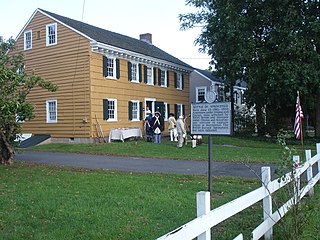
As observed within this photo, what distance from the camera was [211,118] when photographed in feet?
25.3

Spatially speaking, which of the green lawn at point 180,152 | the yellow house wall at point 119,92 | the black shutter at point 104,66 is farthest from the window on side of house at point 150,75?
the green lawn at point 180,152

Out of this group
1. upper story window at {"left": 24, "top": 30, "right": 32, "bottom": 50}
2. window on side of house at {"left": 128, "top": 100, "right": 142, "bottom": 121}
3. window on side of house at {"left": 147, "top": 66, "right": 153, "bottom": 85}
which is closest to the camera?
window on side of house at {"left": 128, "top": 100, "right": 142, "bottom": 121}

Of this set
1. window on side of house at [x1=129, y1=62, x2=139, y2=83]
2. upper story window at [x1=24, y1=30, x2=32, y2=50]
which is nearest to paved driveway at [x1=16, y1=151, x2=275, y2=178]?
window on side of house at [x1=129, y1=62, x2=139, y2=83]

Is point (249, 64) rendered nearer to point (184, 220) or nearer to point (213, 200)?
point (213, 200)

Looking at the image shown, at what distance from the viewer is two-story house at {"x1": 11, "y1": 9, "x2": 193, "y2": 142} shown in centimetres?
2328

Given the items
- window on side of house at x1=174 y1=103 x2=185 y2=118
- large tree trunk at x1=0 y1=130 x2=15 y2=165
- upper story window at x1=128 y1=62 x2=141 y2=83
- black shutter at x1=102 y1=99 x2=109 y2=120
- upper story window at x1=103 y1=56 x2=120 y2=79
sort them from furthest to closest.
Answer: window on side of house at x1=174 y1=103 x2=185 y2=118 < upper story window at x1=128 y1=62 x2=141 y2=83 < upper story window at x1=103 y1=56 x2=120 y2=79 < black shutter at x1=102 y1=99 x2=109 y2=120 < large tree trunk at x1=0 y1=130 x2=15 y2=165

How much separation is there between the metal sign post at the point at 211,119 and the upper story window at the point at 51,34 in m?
19.5

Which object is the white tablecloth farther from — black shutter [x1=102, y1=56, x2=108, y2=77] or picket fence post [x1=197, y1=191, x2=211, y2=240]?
picket fence post [x1=197, y1=191, x2=211, y2=240]

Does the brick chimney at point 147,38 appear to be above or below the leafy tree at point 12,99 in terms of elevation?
above

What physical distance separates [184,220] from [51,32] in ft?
72.7

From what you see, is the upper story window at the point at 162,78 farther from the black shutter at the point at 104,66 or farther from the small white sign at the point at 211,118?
the small white sign at the point at 211,118

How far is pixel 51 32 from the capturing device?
2541cm

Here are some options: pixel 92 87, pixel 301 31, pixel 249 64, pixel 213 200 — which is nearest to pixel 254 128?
pixel 249 64

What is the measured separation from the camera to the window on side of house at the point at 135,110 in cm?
2626
